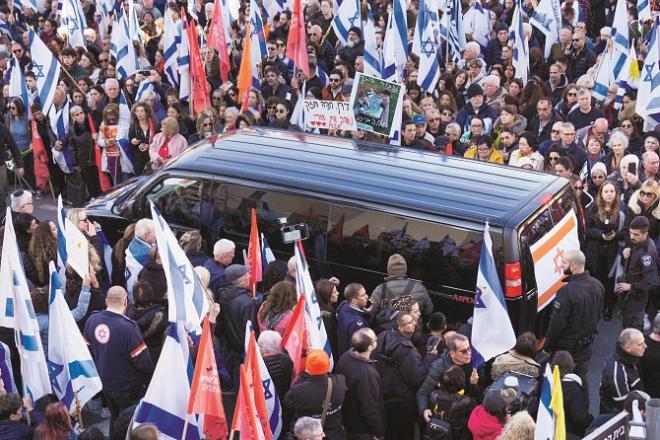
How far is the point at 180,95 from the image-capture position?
1516 cm

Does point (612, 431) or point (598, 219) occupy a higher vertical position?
point (612, 431)

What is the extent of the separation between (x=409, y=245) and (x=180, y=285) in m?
2.35

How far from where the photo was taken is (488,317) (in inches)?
309

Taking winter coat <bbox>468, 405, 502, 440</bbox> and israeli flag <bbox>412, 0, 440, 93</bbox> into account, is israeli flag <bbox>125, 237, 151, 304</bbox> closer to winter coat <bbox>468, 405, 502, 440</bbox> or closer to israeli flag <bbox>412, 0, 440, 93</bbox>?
winter coat <bbox>468, 405, 502, 440</bbox>

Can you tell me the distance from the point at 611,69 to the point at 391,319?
6714 mm

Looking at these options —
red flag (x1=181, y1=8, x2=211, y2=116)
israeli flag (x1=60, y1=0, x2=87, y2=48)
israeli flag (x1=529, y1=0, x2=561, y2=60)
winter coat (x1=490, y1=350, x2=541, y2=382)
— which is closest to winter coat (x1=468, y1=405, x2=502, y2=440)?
winter coat (x1=490, y1=350, x2=541, y2=382)

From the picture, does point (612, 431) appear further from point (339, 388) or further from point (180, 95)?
point (180, 95)

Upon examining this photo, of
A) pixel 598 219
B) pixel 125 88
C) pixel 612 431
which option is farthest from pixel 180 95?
pixel 612 431

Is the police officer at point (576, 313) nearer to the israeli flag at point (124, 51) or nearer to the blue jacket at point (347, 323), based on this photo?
the blue jacket at point (347, 323)

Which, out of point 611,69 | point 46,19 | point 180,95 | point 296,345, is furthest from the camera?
point 46,19

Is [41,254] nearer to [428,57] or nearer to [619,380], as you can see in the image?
[619,380]

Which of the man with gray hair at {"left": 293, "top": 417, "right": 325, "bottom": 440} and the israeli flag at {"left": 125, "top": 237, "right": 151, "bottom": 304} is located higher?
the man with gray hair at {"left": 293, "top": 417, "right": 325, "bottom": 440}

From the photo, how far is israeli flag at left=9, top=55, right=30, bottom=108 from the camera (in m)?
14.8

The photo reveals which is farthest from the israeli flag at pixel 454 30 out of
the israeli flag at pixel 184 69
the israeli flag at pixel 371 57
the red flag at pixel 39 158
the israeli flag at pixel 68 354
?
the israeli flag at pixel 68 354
